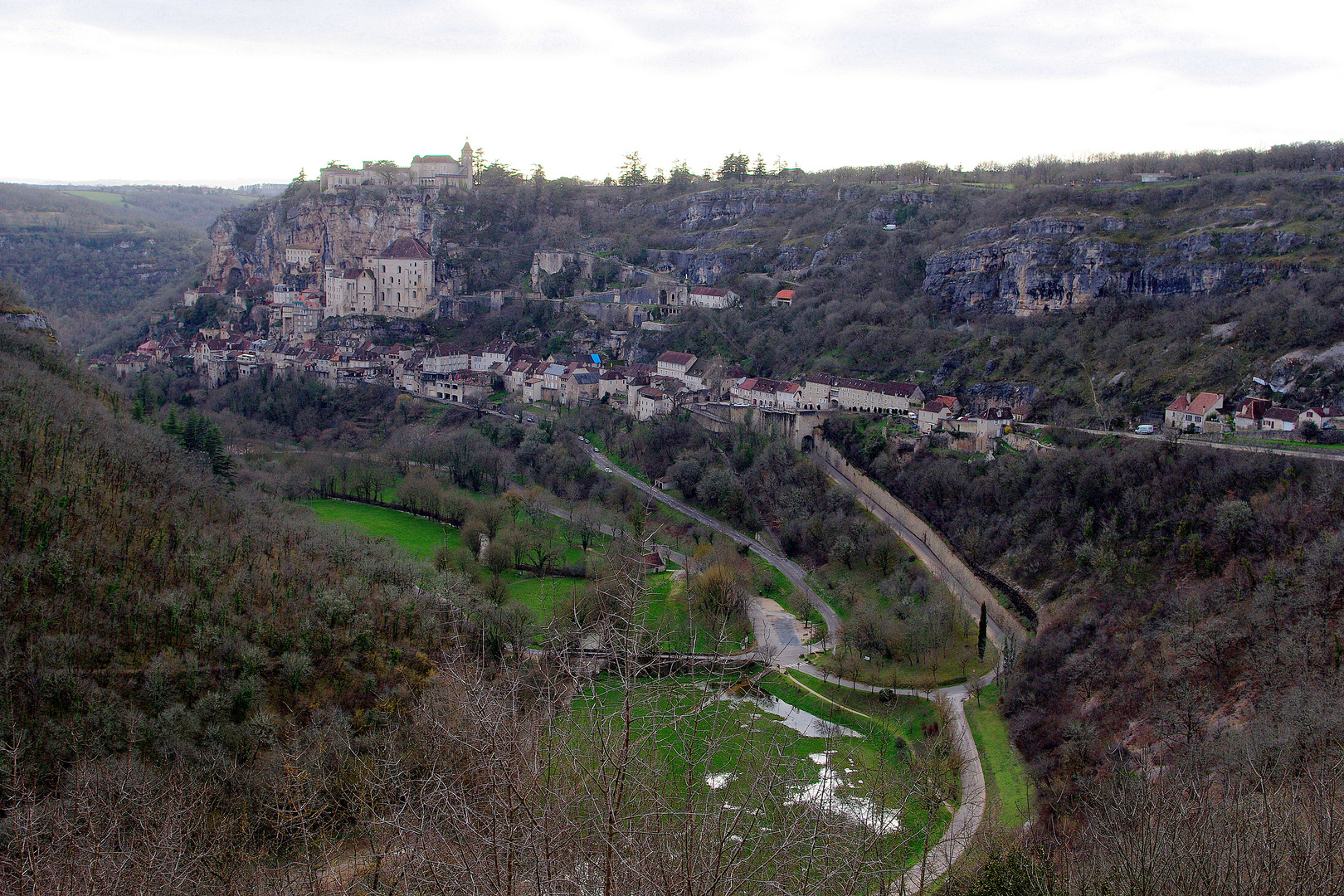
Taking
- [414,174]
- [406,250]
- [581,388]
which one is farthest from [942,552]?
[414,174]

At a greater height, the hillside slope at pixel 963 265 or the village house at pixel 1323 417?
the hillside slope at pixel 963 265

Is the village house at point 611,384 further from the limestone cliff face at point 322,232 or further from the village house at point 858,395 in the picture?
the limestone cliff face at point 322,232

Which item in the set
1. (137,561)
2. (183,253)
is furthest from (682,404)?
(183,253)

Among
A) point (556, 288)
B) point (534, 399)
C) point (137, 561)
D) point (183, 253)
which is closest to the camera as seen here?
point (137, 561)

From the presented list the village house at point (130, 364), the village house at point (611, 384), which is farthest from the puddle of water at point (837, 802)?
the village house at point (130, 364)

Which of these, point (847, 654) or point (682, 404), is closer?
point (847, 654)

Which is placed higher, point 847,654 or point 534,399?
point 534,399

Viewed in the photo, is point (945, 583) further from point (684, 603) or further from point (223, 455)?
point (223, 455)
